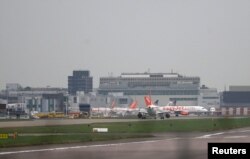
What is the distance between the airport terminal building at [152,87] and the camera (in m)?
143

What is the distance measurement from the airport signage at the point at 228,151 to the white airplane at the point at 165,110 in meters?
127

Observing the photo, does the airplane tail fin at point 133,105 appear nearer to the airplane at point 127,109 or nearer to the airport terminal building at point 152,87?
the airplane at point 127,109

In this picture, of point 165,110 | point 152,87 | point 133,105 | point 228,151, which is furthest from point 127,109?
point 228,151

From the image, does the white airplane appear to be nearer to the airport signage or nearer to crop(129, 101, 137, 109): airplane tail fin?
crop(129, 101, 137, 109): airplane tail fin

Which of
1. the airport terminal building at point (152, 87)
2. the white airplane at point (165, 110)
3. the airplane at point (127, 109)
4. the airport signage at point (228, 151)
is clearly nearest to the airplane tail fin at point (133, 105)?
the airplane at point (127, 109)

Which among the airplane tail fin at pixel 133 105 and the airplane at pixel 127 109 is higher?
the airplane tail fin at pixel 133 105

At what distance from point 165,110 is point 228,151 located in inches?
5604

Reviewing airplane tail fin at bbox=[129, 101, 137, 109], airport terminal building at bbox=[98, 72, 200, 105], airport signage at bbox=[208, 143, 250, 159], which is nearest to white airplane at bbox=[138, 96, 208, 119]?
airport terminal building at bbox=[98, 72, 200, 105]

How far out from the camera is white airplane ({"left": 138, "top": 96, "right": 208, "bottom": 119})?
505ft

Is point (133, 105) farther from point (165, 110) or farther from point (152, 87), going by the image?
point (165, 110)

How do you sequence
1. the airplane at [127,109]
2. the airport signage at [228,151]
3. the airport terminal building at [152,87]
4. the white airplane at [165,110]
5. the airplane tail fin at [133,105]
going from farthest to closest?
the airplane at [127,109]
the airplane tail fin at [133,105]
the white airplane at [165,110]
the airport terminal building at [152,87]
the airport signage at [228,151]

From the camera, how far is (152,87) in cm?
16700

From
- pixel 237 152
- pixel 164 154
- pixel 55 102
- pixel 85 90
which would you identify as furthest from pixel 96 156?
pixel 85 90

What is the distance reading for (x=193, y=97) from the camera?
17625 centimetres
